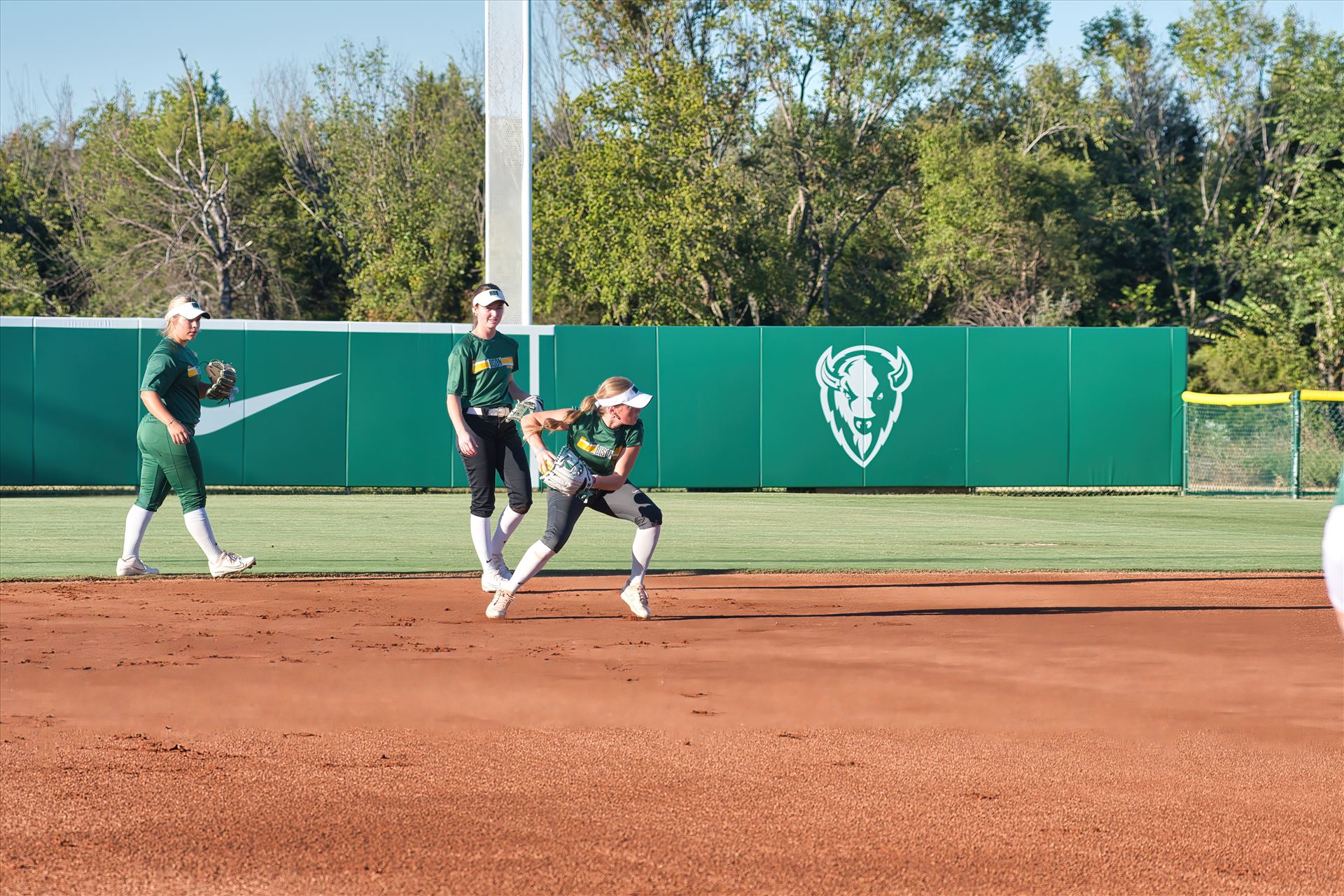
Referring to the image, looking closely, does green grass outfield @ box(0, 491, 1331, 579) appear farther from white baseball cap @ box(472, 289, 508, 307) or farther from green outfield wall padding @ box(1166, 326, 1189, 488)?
white baseball cap @ box(472, 289, 508, 307)

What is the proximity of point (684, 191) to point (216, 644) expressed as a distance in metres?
25.9

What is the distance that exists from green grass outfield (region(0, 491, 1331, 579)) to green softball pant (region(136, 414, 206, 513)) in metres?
1.35

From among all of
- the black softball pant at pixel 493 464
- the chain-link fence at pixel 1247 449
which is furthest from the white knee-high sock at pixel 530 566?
the chain-link fence at pixel 1247 449

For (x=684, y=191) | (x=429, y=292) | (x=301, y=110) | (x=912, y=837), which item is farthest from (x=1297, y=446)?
(x=301, y=110)

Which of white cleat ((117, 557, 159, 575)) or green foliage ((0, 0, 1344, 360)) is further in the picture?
green foliage ((0, 0, 1344, 360))

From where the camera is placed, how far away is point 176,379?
9.26m

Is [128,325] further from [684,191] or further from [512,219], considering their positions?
[684,191]

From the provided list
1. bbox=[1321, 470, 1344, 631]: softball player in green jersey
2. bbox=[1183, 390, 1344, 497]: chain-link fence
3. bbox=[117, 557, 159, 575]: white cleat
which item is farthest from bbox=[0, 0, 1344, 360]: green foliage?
bbox=[1321, 470, 1344, 631]: softball player in green jersey

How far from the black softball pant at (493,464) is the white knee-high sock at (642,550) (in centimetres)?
110

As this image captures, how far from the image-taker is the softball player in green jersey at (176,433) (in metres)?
9.13

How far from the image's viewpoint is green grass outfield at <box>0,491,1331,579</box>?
38.2ft

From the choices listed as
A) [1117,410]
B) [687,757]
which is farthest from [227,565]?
[1117,410]

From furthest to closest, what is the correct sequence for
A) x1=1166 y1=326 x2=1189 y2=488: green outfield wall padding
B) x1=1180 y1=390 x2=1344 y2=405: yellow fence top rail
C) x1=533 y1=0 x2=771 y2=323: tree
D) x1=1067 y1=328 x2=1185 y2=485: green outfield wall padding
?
x1=533 y1=0 x2=771 y2=323: tree, x1=1166 y1=326 x2=1189 y2=488: green outfield wall padding, x1=1067 y1=328 x2=1185 y2=485: green outfield wall padding, x1=1180 y1=390 x2=1344 y2=405: yellow fence top rail

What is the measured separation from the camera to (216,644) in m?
7.28
